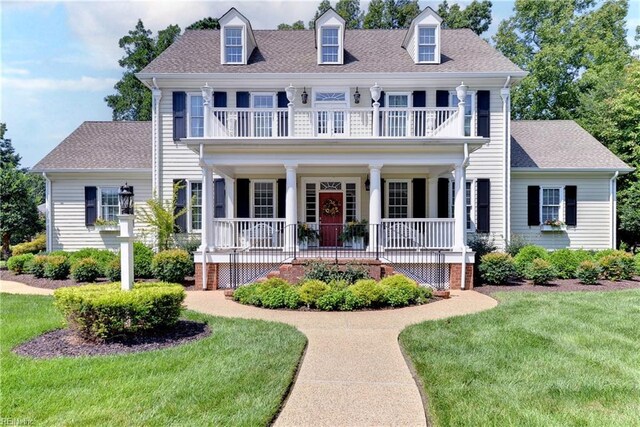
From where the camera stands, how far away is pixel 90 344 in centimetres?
591

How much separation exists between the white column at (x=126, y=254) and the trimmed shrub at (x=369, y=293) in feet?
15.3

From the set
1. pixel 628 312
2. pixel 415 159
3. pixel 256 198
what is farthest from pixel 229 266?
pixel 628 312

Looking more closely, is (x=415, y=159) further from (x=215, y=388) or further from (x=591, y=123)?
(x=591, y=123)

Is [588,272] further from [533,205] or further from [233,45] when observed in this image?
[233,45]

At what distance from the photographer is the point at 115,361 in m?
5.22

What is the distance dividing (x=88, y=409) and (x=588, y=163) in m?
18.4

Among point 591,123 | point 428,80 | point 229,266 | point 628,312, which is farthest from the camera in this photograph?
point 591,123

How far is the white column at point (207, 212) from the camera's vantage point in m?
11.8

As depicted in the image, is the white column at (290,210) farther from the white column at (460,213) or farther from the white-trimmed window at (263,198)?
the white column at (460,213)

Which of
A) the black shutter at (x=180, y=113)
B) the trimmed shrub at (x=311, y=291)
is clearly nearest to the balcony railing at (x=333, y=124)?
the black shutter at (x=180, y=113)

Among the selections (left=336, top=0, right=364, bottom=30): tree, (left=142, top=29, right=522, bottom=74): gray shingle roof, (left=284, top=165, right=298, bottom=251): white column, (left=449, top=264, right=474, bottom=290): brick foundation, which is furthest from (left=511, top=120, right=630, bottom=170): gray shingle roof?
(left=336, top=0, right=364, bottom=30): tree

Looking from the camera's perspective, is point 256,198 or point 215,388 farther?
point 256,198

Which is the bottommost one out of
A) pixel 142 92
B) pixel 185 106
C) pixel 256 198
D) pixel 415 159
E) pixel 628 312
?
pixel 628 312

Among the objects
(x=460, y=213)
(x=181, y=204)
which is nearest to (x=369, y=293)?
(x=460, y=213)
